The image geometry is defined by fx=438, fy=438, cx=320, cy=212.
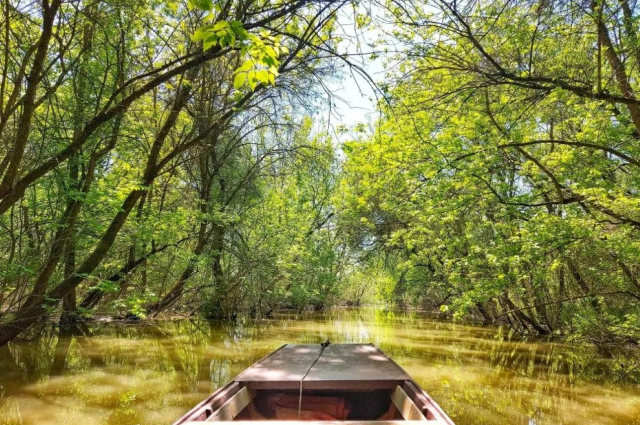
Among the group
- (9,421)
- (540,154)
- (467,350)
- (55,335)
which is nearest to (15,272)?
(9,421)

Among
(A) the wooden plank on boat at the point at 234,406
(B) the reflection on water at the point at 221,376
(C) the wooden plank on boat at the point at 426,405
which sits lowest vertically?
(B) the reflection on water at the point at 221,376

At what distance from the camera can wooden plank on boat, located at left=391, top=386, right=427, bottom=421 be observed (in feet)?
12.2

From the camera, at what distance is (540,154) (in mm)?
10656

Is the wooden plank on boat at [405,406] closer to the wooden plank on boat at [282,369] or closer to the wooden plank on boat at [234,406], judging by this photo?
the wooden plank on boat at [282,369]

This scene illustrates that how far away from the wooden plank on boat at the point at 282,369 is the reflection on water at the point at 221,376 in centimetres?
128

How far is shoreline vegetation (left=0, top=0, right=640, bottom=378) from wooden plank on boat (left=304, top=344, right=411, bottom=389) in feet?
9.22

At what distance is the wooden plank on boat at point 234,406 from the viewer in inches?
145

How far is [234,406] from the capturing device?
4121 millimetres

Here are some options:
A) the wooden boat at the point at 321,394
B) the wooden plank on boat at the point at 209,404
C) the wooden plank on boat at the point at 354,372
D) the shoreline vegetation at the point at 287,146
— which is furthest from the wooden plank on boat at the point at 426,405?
the shoreline vegetation at the point at 287,146

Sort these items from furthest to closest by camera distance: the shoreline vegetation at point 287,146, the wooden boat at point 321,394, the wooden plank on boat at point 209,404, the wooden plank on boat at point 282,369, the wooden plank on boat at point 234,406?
the shoreline vegetation at point 287,146, the wooden plank on boat at point 282,369, the wooden boat at point 321,394, the wooden plank on boat at point 234,406, the wooden plank on boat at point 209,404

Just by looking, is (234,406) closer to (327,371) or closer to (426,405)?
(327,371)

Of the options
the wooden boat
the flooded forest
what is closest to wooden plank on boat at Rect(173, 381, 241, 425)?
the wooden boat

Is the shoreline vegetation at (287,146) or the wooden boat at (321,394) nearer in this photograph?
the wooden boat at (321,394)

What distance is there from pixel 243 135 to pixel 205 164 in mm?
1641
